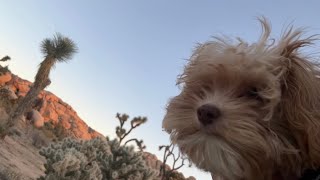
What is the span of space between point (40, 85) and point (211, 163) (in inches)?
764

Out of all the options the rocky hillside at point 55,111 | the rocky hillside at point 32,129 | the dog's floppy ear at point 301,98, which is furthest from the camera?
the rocky hillside at point 55,111

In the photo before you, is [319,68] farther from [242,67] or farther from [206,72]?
[206,72]

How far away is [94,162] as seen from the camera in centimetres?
991

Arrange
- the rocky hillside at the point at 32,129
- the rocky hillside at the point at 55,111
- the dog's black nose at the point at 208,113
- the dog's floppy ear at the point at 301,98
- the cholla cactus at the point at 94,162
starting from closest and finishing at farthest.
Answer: the dog's floppy ear at the point at 301,98
the dog's black nose at the point at 208,113
the cholla cactus at the point at 94,162
the rocky hillside at the point at 32,129
the rocky hillside at the point at 55,111

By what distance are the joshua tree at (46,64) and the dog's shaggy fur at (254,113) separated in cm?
1906

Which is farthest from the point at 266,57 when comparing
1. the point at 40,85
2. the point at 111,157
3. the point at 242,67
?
the point at 40,85

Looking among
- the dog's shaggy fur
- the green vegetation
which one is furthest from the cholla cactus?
the dog's shaggy fur

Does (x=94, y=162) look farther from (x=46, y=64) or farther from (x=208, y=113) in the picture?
(x=46, y=64)

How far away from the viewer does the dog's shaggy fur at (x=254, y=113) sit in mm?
2307

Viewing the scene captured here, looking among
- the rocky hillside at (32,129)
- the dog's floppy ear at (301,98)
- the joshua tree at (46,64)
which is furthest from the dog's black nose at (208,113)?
the joshua tree at (46,64)

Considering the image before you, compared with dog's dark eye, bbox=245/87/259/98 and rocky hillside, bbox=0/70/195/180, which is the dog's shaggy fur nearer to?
dog's dark eye, bbox=245/87/259/98

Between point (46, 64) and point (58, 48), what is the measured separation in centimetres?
Answer: 96

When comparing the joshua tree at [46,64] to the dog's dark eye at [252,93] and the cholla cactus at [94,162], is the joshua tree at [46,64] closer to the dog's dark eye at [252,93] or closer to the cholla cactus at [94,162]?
the cholla cactus at [94,162]

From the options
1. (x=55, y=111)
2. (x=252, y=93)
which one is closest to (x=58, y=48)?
(x=252, y=93)
